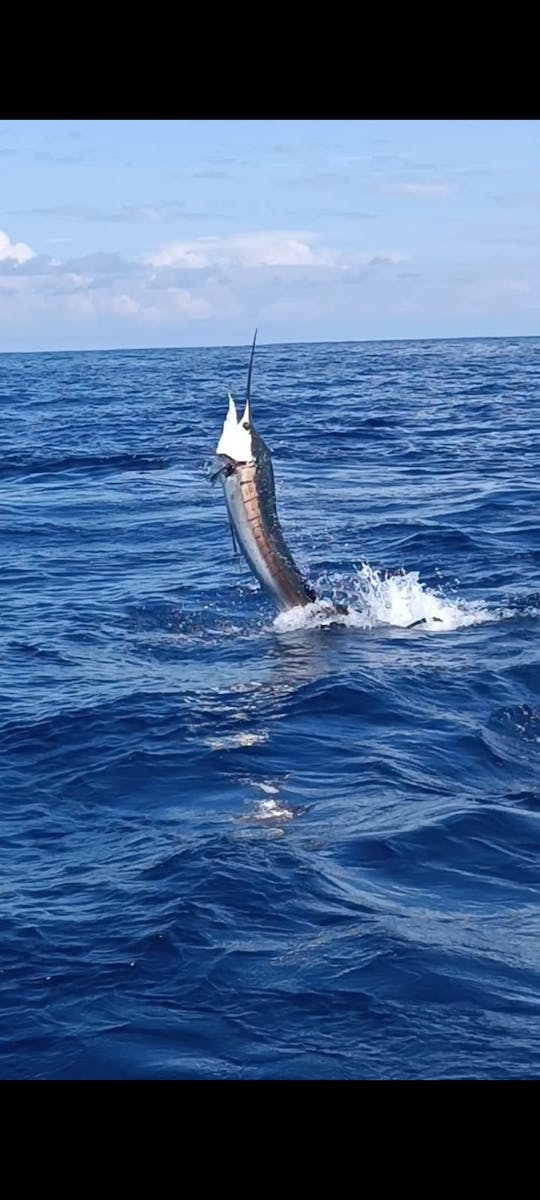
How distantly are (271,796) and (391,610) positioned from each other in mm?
5454

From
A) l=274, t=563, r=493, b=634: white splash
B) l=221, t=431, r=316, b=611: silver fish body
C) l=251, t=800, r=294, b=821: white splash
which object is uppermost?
l=221, t=431, r=316, b=611: silver fish body

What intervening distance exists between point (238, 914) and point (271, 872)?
54 cm

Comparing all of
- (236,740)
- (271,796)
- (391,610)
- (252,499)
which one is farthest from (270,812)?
(391,610)

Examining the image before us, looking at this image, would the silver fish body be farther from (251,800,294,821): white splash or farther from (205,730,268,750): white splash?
(251,800,294,821): white splash

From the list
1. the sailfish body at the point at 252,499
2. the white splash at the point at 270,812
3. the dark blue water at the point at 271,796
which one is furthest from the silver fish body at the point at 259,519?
the white splash at the point at 270,812

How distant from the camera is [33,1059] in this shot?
5.46 m

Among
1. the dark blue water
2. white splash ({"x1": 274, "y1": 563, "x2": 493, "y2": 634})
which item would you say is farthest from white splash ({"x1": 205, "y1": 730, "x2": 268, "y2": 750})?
white splash ({"x1": 274, "y1": 563, "x2": 493, "y2": 634})

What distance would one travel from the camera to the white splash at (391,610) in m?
13.2

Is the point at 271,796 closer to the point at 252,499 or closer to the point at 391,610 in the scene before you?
the point at 252,499

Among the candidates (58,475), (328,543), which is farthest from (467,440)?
(328,543)

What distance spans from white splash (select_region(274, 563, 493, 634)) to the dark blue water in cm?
4

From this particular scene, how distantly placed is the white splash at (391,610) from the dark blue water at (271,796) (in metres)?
0.04

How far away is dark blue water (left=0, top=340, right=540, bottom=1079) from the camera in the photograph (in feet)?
18.9

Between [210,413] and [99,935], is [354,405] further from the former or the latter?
[99,935]
